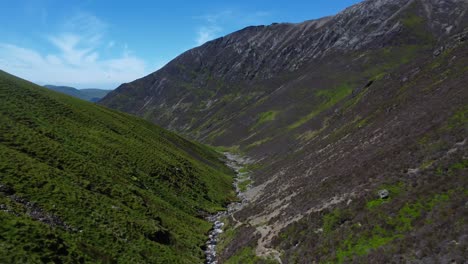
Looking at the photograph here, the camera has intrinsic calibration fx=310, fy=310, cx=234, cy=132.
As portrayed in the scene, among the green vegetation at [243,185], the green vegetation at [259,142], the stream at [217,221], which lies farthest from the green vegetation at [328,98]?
the green vegetation at [243,185]

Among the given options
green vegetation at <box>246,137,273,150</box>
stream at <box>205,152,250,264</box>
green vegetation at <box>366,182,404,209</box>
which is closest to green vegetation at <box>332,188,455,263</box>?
green vegetation at <box>366,182,404,209</box>

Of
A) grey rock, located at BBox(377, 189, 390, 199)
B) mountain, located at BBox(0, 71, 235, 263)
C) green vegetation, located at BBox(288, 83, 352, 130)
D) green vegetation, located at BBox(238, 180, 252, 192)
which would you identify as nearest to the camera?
mountain, located at BBox(0, 71, 235, 263)

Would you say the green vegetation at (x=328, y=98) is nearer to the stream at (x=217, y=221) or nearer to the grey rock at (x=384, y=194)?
the stream at (x=217, y=221)

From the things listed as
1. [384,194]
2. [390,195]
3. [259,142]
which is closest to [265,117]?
[259,142]

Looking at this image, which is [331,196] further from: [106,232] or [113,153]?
[113,153]

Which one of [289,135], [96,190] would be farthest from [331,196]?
[289,135]

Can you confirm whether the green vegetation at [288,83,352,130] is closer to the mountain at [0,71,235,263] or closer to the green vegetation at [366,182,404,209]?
the mountain at [0,71,235,263]
